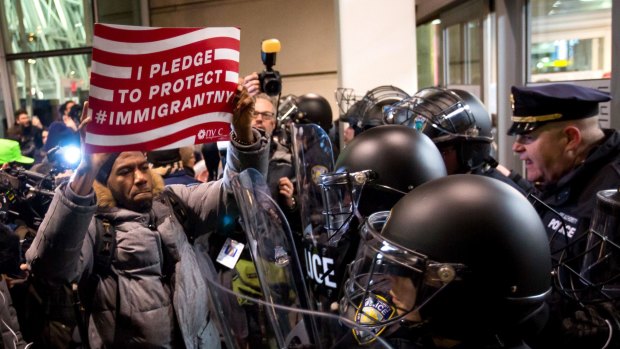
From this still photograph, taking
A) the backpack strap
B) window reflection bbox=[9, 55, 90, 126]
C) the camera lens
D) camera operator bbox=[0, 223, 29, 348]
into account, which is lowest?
camera operator bbox=[0, 223, 29, 348]

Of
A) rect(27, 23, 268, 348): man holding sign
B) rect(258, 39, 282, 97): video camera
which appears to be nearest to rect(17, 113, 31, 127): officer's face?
rect(27, 23, 268, 348): man holding sign

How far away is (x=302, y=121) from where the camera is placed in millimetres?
4379

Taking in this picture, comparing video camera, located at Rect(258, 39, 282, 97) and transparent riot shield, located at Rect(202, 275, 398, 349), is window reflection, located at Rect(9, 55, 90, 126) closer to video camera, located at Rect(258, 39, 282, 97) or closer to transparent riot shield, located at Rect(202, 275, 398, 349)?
video camera, located at Rect(258, 39, 282, 97)

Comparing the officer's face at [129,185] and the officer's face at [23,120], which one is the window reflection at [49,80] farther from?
the officer's face at [129,185]

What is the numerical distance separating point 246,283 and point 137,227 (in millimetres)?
852

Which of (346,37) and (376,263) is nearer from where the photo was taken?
(376,263)

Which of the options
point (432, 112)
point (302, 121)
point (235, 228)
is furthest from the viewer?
point (302, 121)

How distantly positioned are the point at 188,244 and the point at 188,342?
0.33 metres

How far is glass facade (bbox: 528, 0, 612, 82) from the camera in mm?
3730

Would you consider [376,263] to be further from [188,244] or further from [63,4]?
[63,4]

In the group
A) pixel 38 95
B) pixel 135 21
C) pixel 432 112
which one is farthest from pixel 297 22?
pixel 432 112

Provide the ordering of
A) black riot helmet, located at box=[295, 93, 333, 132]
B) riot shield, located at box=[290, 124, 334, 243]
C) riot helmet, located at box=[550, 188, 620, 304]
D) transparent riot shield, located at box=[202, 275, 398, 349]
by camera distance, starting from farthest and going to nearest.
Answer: black riot helmet, located at box=[295, 93, 333, 132] → riot shield, located at box=[290, 124, 334, 243] → riot helmet, located at box=[550, 188, 620, 304] → transparent riot shield, located at box=[202, 275, 398, 349]

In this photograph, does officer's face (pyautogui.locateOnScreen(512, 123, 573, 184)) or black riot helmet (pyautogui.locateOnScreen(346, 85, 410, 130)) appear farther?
A: black riot helmet (pyautogui.locateOnScreen(346, 85, 410, 130))

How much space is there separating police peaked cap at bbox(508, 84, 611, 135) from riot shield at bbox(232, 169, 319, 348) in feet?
4.13
